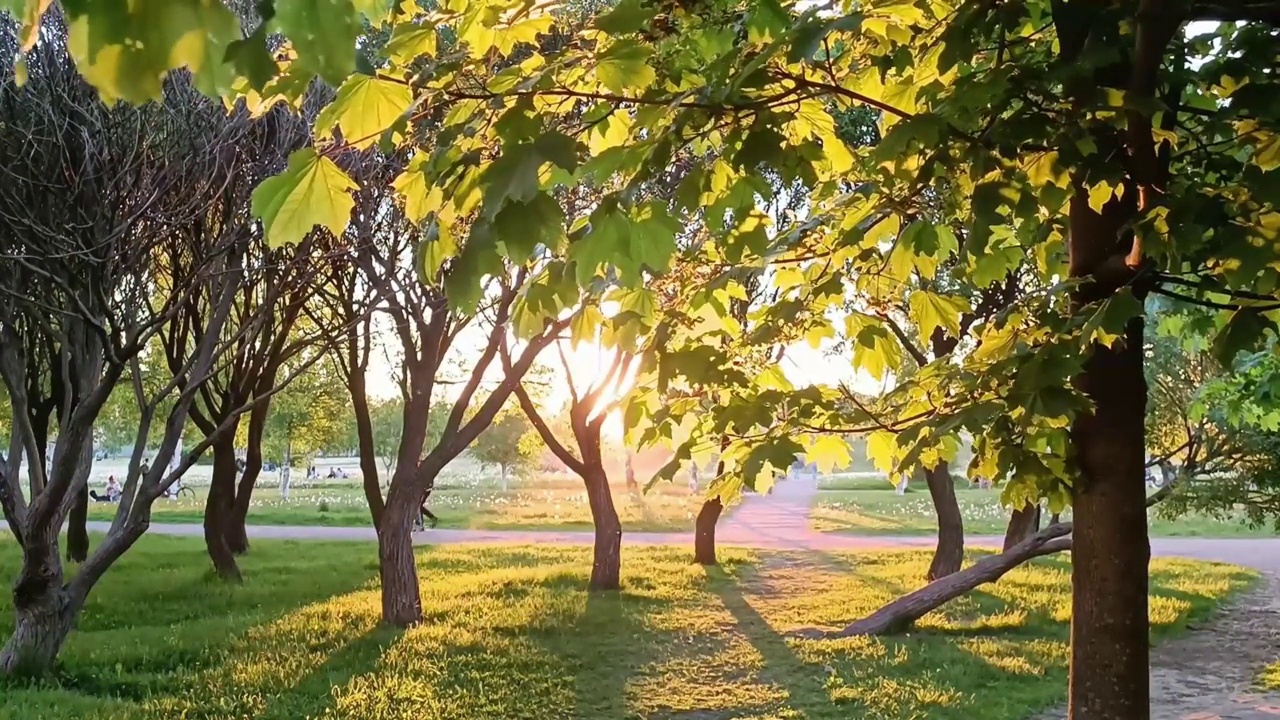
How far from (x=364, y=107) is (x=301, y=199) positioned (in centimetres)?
24

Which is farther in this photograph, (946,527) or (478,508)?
(478,508)

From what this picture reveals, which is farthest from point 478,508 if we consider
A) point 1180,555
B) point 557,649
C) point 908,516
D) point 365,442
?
point 557,649

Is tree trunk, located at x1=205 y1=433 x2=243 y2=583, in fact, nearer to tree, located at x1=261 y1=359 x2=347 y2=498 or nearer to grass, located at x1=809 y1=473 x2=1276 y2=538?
tree, located at x1=261 y1=359 x2=347 y2=498

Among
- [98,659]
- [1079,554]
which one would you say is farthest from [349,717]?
[1079,554]

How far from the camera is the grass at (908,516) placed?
23.9 metres

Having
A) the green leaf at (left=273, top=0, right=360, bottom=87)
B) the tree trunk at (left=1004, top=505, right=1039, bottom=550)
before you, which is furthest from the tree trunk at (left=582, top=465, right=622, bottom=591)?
the green leaf at (left=273, top=0, right=360, bottom=87)

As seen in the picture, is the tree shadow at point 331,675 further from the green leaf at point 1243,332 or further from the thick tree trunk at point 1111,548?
the green leaf at point 1243,332

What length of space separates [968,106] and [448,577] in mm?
12593

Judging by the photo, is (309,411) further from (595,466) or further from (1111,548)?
(1111,548)

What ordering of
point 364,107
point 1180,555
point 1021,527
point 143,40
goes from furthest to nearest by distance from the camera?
1. point 1180,555
2. point 1021,527
3. point 364,107
4. point 143,40

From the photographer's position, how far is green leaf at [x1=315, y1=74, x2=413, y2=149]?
64.1 inches

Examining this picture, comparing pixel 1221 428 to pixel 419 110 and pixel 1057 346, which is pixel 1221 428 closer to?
pixel 1057 346

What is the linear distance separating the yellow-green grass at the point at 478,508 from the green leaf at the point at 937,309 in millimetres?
16039

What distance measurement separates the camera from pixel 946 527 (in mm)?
12953
